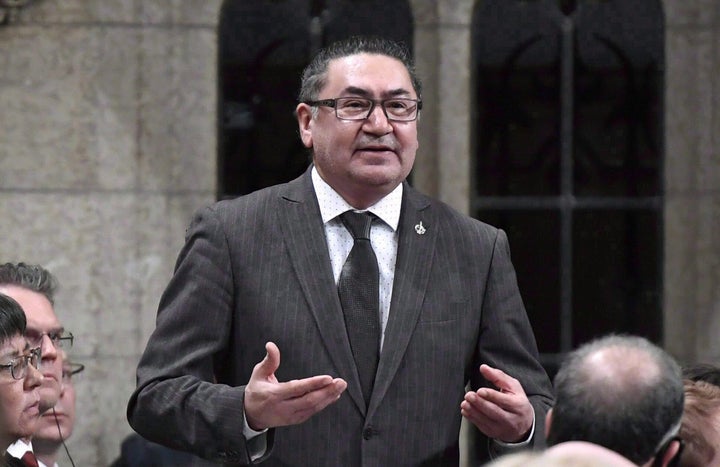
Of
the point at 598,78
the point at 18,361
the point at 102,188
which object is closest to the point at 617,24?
the point at 598,78

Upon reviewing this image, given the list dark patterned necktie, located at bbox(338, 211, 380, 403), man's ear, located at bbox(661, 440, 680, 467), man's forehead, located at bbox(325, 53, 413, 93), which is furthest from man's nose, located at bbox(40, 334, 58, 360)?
man's ear, located at bbox(661, 440, 680, 467)

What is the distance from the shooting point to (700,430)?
3.18 meters

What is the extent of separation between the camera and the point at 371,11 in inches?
248

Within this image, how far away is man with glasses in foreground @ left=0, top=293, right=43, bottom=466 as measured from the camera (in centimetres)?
337

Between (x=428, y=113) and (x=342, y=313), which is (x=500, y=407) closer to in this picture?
(x=342, y=313)

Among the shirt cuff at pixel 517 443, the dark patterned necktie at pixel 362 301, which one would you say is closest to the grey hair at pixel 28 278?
the dark patterned necktie at pixel 362 301

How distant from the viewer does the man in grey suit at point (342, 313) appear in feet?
10.7

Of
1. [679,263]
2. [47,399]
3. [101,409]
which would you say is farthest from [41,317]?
[679,263]

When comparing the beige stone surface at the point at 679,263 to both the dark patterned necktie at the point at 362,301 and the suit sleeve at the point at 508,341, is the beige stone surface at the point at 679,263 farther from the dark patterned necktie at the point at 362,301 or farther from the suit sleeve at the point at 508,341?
the dark patterned necktie at the point at 362,301

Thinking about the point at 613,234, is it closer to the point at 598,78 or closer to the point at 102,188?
the point at 598,78

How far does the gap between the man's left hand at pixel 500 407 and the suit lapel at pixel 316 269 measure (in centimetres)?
29

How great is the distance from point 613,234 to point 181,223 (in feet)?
5.68

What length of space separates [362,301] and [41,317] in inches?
42.8

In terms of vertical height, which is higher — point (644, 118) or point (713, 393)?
point (644, 118)
